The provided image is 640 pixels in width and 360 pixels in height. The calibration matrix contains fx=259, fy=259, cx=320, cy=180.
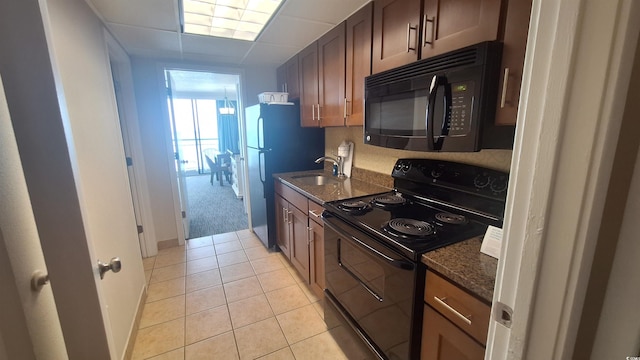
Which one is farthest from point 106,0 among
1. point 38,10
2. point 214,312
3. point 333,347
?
point 333,347

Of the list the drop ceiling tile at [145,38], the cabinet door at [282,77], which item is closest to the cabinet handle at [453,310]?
the drop ceiling tile at [145,38]

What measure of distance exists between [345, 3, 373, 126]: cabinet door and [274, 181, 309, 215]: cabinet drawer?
71 cm

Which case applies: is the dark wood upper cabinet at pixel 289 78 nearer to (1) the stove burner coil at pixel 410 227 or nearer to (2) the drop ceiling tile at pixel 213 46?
(2) the drop ceiling tile at pixel 213 46

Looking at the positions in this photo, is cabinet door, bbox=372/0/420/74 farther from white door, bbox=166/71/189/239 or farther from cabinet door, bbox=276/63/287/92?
white door, bbox=166/71/189/239

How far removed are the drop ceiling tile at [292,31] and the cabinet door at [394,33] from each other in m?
0.58

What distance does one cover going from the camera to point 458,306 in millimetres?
889

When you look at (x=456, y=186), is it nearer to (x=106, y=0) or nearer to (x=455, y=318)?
(x=455, y=318)

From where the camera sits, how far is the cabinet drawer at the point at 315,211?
1.85 meters

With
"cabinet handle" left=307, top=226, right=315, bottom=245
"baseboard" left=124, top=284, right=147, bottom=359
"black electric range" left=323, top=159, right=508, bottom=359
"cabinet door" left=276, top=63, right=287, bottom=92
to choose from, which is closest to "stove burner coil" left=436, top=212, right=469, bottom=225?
"black electric range" left=323, top=159, right=508, bottom=359

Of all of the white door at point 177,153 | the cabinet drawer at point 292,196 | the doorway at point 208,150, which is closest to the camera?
the cabinet drawer at point 292,196

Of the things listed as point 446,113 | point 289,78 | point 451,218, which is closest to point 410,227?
point 451,218

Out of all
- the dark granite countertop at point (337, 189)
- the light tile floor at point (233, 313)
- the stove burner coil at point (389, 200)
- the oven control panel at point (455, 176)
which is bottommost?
the light tile floor at point (233, 313)

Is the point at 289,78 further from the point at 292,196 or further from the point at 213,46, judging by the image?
the point at 292,196

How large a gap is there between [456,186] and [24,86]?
5.50 ft
